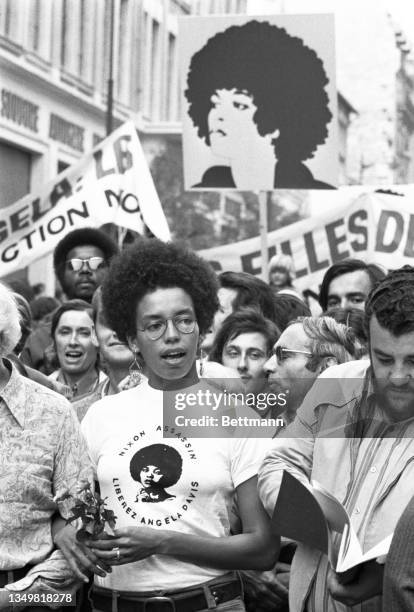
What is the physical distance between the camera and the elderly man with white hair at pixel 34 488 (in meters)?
3.87

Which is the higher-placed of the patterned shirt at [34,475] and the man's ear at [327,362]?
the man's ear at [327,362]

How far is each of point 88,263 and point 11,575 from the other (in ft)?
12.5

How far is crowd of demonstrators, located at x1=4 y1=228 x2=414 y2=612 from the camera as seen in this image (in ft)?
10.3

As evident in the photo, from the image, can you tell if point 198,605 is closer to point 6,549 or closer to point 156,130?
point 6,549

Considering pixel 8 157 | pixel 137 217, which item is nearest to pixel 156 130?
pixel 8 157

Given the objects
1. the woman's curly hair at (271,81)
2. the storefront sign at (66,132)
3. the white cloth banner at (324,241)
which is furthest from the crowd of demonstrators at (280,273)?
the storefront sign at (66,132)

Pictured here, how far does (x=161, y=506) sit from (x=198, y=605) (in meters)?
0.30

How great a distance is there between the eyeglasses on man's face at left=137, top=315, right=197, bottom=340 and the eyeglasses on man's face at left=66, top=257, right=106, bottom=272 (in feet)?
11.8

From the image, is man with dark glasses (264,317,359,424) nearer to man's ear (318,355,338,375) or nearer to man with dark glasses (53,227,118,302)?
man's ear (318,355,338,375)

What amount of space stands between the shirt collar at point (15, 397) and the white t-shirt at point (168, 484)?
0.36 metres

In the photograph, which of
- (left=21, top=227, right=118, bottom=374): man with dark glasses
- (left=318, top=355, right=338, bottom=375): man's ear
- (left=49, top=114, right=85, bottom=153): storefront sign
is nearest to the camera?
(left=318, top=355, right=338, bottom=375): man's ear

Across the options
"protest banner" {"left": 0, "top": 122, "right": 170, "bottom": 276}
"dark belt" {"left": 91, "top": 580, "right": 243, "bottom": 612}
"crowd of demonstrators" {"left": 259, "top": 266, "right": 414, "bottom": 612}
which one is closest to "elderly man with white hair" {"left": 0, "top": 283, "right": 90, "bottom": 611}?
"dark belt" {"left": 91, "top": 580, "right": 243, "bottom": 612}

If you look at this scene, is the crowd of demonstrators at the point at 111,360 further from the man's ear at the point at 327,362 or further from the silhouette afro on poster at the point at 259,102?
the silhouette afro on poster at the point at 259,102

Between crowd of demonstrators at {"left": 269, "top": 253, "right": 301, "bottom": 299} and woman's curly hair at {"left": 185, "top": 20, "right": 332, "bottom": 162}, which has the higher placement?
woman's curly hair at {"left": 185, "top": 20, "right": 332, "bottom": 162}
